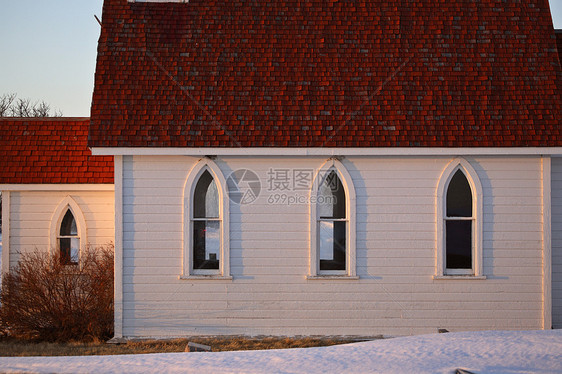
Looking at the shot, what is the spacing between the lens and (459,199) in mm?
13625

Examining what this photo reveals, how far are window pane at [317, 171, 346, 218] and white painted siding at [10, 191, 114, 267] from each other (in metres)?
5.26

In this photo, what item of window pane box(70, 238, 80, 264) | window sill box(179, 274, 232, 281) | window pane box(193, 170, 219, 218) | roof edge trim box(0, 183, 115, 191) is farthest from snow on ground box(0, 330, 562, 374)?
window pane box(70, 238, 80, 264)

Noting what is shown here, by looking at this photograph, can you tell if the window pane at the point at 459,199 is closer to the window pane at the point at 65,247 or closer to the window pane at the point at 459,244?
the window pane at the point at 459,244

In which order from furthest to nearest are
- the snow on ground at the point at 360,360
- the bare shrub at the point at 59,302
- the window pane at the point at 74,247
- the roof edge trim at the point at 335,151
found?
1. the window pane at the point at 74,247
2. the bare shrub at the point at 59,302
3. the roof edge trim at the point at 335,151
4. the snow on ground at the point at 360,360

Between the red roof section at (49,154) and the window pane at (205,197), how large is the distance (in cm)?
290

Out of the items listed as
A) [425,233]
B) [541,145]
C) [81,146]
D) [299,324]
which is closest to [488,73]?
[541,145]

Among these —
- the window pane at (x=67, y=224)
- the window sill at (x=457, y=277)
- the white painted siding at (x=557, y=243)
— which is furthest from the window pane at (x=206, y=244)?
the white painted siding at (x=557, y=243)

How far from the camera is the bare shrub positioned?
1395cm

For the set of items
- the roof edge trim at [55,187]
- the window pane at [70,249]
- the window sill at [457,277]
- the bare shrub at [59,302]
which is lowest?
the bare shrub at [59,302]

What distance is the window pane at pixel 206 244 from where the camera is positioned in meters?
13.7

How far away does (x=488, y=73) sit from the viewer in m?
14.0

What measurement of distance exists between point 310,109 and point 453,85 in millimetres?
3054

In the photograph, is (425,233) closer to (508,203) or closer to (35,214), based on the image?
(508,203)

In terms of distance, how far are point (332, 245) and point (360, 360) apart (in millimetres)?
6098
